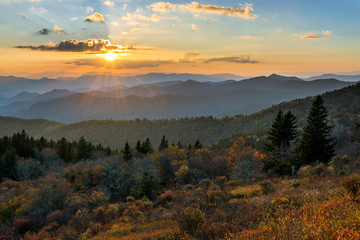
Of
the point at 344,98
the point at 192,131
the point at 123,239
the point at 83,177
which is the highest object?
the point at 344,98

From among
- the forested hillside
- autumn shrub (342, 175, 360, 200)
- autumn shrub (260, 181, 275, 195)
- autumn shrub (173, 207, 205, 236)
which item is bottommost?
the forested hillside

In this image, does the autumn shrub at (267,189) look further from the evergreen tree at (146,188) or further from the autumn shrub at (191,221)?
the evergreen tree at (146,188)

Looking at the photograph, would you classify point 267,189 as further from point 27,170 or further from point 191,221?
point 27,170

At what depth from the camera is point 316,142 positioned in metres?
27.5

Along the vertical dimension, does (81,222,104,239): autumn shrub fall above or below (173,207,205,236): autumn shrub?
below

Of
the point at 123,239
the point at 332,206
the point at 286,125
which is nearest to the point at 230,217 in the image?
the point at 332,206

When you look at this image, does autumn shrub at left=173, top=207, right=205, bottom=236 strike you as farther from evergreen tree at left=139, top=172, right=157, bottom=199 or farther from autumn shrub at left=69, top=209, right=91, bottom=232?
evergreen tree at left=139, top=172, right=157, bottom=199

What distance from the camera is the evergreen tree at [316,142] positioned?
2725cm

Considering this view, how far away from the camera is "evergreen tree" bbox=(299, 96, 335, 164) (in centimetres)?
2725

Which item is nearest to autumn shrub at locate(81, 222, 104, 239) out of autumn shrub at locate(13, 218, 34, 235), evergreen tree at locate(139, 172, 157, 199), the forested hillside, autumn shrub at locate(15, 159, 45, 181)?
autumn shrub at locate(13, 218, 34, 235)

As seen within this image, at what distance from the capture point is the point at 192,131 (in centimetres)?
18212

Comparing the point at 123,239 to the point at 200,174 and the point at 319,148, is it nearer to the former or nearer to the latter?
the point at 200,174

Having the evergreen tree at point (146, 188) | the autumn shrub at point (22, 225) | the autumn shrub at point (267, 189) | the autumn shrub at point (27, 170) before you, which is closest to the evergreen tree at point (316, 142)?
the autumn shrub at point (267, 189)

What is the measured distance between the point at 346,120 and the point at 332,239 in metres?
64.9
